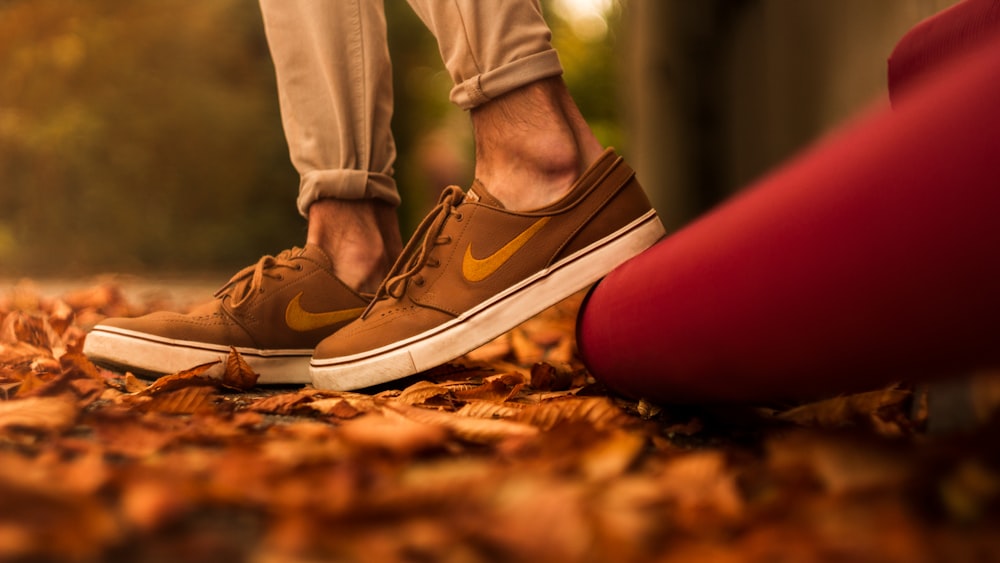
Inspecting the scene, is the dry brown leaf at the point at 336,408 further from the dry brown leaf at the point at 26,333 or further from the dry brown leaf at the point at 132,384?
the dry brown leaf at the point at 26,333

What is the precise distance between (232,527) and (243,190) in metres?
6.94

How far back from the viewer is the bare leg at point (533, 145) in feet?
4.25

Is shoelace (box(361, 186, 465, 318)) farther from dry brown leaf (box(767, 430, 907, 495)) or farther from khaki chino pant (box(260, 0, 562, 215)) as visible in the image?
dry brown leaf (box(767, 430, 907, 495))

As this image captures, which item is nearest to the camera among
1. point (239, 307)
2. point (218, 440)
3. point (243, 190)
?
point (218, 440)

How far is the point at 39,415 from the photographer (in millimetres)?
903

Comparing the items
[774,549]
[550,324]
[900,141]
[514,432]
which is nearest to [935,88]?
[900,141]

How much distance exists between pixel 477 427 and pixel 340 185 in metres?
0.80

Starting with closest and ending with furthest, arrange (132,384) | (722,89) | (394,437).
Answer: (394,437), (132,384), (722,89)

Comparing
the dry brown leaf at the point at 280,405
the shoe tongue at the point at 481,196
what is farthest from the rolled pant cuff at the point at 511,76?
the dry brown leaf at the point at 280,405

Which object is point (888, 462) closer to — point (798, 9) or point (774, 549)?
point (774, 549)

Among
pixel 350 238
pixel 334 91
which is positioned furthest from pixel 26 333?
pixel 334 91

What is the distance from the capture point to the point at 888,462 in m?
0.64

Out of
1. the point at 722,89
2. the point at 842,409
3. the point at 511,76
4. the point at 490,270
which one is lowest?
the point at 722,89

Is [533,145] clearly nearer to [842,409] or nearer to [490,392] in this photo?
[490,392]
